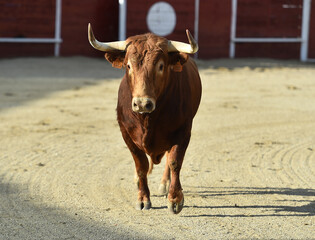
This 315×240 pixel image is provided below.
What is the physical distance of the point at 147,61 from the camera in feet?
12.3

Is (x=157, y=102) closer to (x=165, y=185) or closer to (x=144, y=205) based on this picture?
(x=144, y=205)

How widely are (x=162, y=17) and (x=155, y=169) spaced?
852 centimetres

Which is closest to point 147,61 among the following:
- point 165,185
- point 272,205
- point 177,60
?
point 177,60

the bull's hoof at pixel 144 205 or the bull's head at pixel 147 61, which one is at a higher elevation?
the bull's head at pixel 147 61

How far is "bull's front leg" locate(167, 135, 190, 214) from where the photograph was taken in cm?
396

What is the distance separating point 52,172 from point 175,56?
172cm

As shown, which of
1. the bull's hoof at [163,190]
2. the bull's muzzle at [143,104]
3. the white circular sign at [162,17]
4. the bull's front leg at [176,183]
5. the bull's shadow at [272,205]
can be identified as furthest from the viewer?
the white circular sign at [162,17]

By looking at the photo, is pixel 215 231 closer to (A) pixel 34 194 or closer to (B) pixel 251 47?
(A) pixel 34 194

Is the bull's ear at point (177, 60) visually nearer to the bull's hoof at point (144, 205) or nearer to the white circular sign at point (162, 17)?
the bull's hoof at point (144, 205)

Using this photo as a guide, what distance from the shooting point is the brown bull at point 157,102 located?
3.81 m

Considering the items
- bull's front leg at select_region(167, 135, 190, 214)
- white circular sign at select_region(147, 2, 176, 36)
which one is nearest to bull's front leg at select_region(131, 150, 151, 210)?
bull's front leg at select_region(167, 135, 190, 214)

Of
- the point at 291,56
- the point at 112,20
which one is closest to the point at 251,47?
the point at 291,56

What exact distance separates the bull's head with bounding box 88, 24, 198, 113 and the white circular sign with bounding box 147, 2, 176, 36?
31.4 feet

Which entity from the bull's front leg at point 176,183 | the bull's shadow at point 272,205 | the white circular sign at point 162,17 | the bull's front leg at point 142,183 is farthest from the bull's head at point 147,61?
the white circular sign at point 162,17
